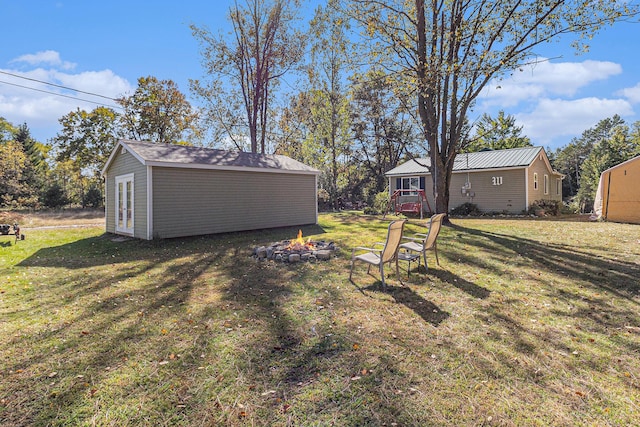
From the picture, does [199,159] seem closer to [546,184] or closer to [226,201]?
[226,201]

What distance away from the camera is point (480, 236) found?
403 inches

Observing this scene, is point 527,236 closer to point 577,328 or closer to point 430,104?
point 430,104

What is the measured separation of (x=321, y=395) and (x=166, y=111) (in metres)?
29.9

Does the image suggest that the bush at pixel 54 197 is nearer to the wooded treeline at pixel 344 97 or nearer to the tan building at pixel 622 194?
the wooded treeline at pixel 344 97

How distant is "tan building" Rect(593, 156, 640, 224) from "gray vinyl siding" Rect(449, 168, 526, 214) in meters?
3.66

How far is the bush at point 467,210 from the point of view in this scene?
1938 centimetres

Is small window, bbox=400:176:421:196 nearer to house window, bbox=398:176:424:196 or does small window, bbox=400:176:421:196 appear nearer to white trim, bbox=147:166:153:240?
house window, bbox=398:176:424:196

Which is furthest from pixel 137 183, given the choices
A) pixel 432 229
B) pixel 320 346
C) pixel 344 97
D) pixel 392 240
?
pixel 344 97

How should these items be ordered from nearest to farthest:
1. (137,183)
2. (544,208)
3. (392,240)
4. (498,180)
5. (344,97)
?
1. (392,240)
2. (137,183)
3. (544,208)
4. (498,180)
5. (344,97)

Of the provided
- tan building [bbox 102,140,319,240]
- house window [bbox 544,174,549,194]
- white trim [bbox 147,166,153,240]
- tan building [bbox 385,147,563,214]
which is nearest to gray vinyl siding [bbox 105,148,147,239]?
tan building [bbox 102,140,319,240]

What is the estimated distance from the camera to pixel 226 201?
11531mm

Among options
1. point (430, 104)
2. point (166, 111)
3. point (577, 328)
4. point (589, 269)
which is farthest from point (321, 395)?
point (166, 111)

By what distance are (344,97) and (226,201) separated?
17.3m

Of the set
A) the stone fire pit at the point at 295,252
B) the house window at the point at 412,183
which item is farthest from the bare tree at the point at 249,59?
the stone fire pit at the point at 295,252
